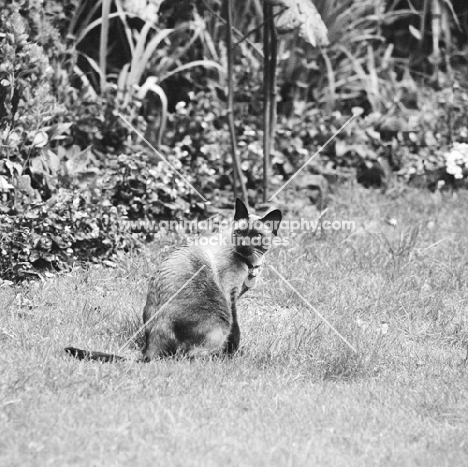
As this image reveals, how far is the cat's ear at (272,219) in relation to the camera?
4.62 m

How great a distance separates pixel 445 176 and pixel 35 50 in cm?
461

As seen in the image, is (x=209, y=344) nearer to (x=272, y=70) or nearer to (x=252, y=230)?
(x=252, y=230)

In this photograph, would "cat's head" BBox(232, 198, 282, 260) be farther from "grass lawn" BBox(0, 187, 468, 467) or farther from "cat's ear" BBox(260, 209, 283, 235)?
"grass lawn" BBox(0, 187, 468, 467)

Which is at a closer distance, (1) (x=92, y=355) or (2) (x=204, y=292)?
(1) (x=92, y=355)

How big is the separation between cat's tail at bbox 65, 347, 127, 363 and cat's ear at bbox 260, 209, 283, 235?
114 cm

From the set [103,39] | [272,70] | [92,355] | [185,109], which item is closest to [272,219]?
[92,355]

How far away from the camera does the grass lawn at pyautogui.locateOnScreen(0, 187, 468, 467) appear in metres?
3.56

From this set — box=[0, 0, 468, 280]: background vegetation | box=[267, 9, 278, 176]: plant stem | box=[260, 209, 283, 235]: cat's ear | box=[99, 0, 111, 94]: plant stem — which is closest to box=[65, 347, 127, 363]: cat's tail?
box=[260, 209, 283, 235]: cat's ear

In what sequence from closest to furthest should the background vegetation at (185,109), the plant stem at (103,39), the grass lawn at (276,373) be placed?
the grass lawn at (276,373)
the background vegetation at (185,109)
the plant stem at (103,39)

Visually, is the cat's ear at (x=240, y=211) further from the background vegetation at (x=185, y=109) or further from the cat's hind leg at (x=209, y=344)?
the background vegetation at (x=185, y=109)

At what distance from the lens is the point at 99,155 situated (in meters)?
7.44

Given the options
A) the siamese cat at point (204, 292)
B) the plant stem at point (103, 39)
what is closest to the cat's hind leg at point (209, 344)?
the siamese cat at point (204, 292)

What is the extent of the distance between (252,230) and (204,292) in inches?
18.2

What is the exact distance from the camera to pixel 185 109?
26.6 ft
